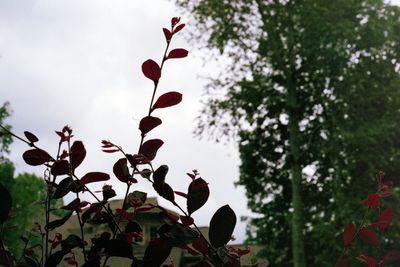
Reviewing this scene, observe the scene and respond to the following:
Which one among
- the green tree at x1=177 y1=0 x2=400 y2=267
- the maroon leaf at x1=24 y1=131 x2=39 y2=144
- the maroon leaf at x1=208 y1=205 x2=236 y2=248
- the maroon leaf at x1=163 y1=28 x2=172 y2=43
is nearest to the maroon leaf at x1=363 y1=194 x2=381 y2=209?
the maroon leaf at x1=208 y1=205 x2=236 y2=248

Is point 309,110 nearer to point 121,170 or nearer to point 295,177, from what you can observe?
point 295,177

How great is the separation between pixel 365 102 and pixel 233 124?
15.1ft

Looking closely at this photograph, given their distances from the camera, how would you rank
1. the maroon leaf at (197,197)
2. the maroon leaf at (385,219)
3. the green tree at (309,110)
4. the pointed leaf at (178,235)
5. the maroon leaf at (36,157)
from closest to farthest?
the pointed leaf at (178,235)
the maroon leaf at (197,197)
the maroon leaf at (36,157)
the maroon leaf at (385,219)
the green tree at (309,110)

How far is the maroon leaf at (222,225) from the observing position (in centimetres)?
123

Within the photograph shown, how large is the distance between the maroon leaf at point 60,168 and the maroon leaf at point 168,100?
274 mm

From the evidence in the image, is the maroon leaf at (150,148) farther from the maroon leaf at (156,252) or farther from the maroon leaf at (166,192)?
the maroon leaf at (156,252)

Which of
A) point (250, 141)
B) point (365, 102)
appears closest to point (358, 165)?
point (365, 102)

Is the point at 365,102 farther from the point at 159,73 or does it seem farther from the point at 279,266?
the point at 159,73

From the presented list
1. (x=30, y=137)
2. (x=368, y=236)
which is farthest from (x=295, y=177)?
(x=30, y=137)

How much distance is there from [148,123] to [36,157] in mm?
298

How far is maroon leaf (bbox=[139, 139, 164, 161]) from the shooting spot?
4.74 feet

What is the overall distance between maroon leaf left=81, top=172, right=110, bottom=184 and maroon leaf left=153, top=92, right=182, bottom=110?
0.23m

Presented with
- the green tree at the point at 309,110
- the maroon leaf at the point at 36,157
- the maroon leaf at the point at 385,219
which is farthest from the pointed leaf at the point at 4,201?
the green tree at the point at 309,110

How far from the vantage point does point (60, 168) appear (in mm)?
1404
